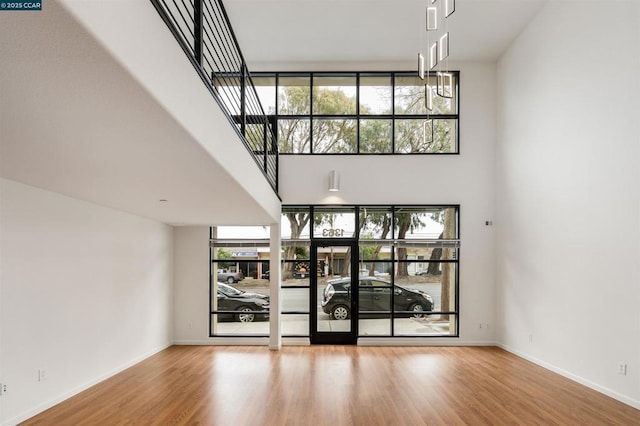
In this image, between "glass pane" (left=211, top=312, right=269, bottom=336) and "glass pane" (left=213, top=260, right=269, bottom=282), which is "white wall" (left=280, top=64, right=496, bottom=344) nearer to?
"glass pane" (left=213, top=260, right=269, bottom=282)

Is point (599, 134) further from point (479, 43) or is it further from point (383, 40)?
point (383, 40)

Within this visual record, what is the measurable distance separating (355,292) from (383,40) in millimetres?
4986

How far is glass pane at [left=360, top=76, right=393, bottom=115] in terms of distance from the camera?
8.64 metres

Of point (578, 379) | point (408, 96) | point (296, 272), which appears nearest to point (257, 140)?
point (296, 272)

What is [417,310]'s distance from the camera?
8.39m

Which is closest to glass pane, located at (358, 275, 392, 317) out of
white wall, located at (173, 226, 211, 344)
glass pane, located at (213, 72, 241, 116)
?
white wall, located at (173, 226, 211, 344)

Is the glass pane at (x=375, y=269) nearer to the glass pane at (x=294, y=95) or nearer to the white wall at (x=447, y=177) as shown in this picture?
the white wall at (x=447, y=177)

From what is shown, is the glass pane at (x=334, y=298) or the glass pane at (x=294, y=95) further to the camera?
the glass pane at (x=294, y=95)

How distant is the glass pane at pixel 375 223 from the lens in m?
8.48

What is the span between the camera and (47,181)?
13.8 ft

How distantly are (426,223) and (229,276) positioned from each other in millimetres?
4234

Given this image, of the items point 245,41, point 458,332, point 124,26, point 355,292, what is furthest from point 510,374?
point 245,41

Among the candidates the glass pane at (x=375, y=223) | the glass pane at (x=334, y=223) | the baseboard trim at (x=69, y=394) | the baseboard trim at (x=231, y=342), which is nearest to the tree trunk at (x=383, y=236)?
the glass pane at (x=375, y=223)

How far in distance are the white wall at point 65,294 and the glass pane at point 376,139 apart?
180 inches
